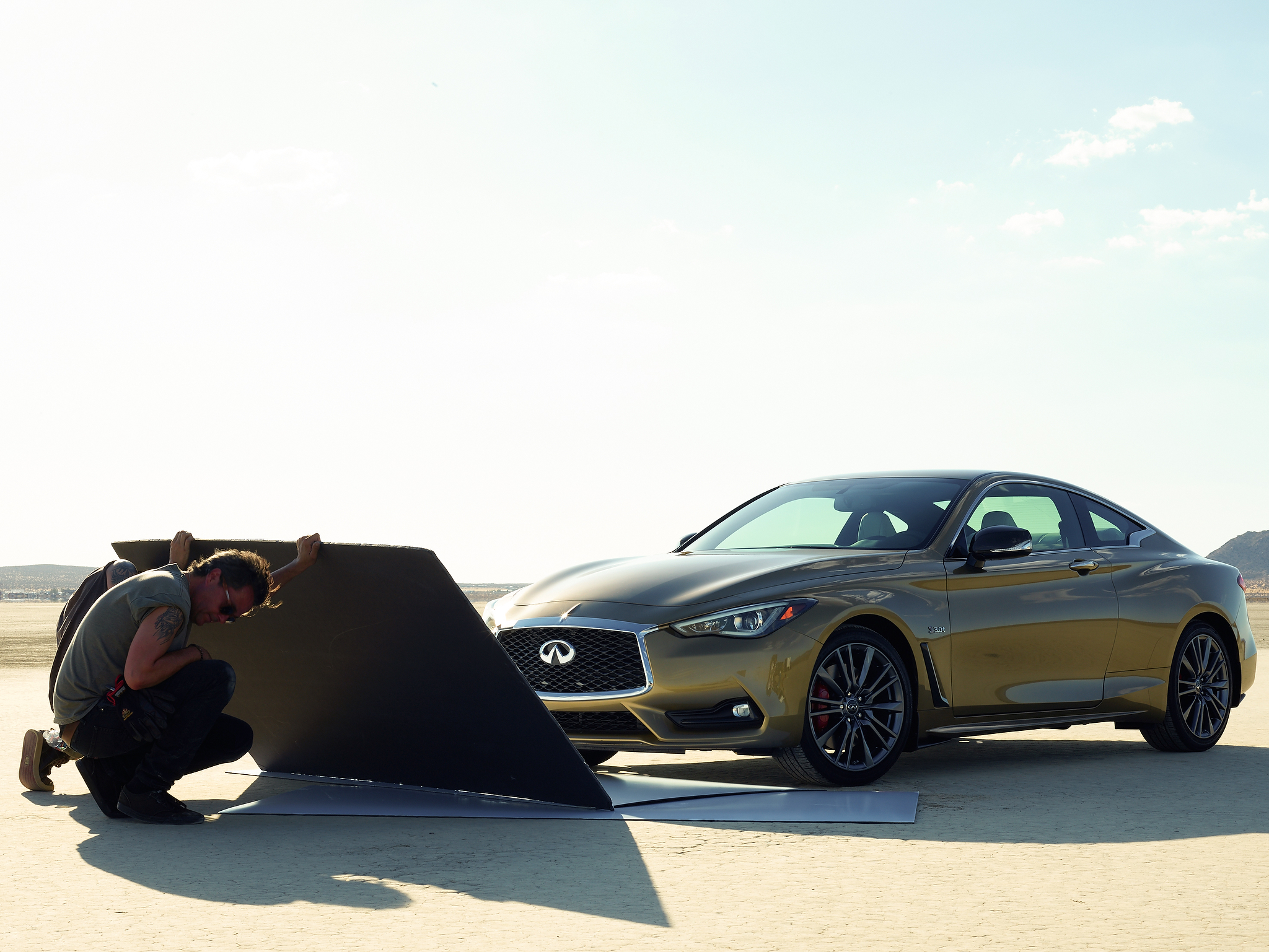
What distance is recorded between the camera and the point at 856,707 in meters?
7.34

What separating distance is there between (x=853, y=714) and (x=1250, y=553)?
611 feet

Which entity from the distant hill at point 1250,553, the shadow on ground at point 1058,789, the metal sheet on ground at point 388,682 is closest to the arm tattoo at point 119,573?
the metal sheet on ground at point 388,682

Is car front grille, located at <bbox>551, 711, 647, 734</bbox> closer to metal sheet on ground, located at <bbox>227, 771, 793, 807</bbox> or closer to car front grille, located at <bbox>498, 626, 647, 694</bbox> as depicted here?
car front grille, located at <bbox>498, 626, 647, 694</bbox>

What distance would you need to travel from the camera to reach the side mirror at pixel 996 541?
316 inches

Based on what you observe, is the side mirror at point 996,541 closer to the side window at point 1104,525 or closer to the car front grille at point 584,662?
the side window at point 1104,525

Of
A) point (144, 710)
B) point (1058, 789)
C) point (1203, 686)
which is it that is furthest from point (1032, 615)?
point (144, 710)

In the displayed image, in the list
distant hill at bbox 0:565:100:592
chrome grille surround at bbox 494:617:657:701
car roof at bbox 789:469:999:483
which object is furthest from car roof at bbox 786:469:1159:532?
distant hill at bbox 0:565:100:592

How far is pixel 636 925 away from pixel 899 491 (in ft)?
15.9

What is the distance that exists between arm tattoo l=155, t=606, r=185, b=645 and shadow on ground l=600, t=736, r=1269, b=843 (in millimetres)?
2484

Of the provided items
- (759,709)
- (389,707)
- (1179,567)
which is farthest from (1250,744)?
(389,707)

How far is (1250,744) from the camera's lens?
1016cm

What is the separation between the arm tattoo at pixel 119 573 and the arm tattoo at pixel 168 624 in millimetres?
1041

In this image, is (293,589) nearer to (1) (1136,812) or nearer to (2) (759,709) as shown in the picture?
(2) (759,709)

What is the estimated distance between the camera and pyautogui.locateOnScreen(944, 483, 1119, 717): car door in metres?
7.99
